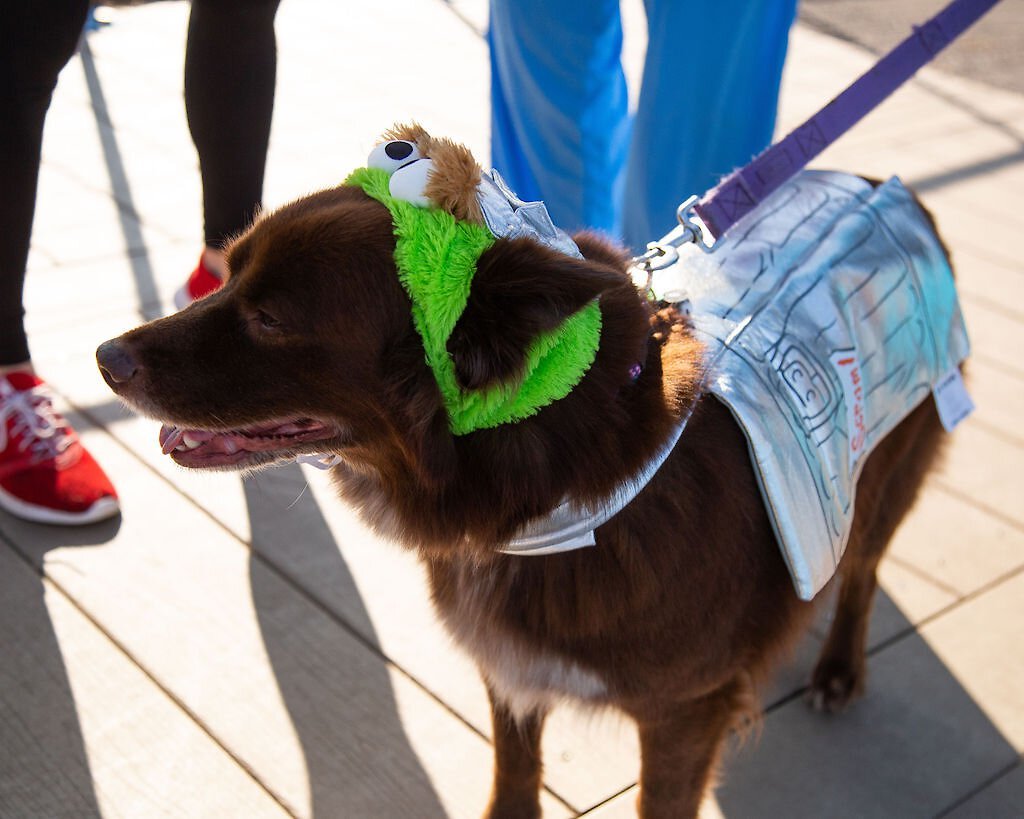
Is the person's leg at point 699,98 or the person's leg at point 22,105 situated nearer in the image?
the person's leg at point 22,105

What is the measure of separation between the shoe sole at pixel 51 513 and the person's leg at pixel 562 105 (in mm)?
1441

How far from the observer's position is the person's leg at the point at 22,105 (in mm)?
2336

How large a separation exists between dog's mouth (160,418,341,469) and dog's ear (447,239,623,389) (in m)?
0.30

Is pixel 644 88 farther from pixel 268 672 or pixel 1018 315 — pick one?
pixel 1018 315

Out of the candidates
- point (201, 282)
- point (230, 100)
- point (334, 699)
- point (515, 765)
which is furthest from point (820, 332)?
point (201, 282)

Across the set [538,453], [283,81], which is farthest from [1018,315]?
[283,81]

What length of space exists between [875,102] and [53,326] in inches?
103

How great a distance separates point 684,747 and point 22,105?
1955 millimetres

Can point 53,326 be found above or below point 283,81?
above

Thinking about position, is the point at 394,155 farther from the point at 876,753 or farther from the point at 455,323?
the point at 876,753

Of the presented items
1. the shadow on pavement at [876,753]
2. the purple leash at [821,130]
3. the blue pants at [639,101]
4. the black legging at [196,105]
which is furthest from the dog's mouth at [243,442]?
the blue pants at [639,101]

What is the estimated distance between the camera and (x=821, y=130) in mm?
2264

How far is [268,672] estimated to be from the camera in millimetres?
2414

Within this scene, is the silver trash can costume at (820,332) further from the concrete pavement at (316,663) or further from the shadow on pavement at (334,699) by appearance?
the shadow on pavement at (334,699)
